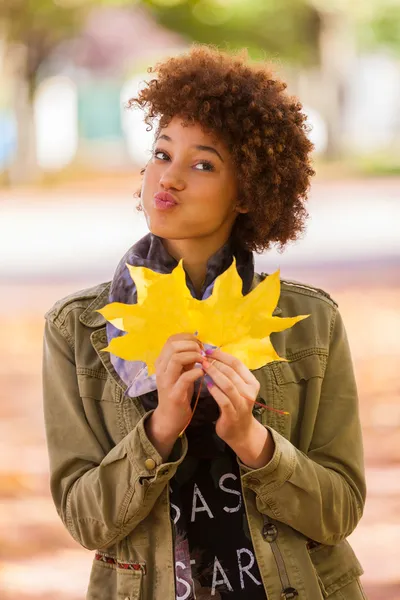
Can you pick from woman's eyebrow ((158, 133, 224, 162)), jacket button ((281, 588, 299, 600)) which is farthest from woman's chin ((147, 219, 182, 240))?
jacket button ((281, 588, 299, 600))

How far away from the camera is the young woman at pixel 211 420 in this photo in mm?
2439

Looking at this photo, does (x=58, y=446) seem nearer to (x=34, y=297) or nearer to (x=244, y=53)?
(x=244, y=53)

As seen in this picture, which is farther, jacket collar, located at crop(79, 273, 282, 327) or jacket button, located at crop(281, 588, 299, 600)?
jacket collar, located at crop(79, 273, 282, 327)

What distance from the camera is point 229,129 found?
8.58ft

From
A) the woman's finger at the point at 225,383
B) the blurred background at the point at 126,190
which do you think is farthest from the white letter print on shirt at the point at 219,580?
the blurred background at the point at 126,190

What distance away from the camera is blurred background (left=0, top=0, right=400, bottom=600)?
6105 mm

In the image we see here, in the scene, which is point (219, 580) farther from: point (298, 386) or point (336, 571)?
point (298, 386)

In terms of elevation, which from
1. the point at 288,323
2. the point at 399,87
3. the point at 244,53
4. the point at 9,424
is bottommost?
the point at 9,424

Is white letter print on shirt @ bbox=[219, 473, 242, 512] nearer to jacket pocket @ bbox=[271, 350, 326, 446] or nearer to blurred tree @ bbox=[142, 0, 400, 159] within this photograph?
jacket pocket @ bbox=[271, 350, 326, 446]

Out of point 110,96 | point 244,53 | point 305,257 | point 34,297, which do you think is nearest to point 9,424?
point 34,297

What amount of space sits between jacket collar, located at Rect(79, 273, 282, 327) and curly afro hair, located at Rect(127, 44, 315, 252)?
0.63 ft

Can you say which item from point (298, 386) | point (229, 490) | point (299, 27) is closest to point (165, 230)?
point (298, 386)

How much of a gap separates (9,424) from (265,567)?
568 centimetres

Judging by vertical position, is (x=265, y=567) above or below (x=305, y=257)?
A: below
